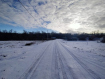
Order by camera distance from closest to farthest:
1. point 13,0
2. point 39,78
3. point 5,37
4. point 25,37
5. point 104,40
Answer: point 39,78 < point 13,0 < point 104,40 < point 5,37 < point 25,37

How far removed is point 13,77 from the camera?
2453 mm

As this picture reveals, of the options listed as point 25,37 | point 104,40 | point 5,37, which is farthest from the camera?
point 25,37

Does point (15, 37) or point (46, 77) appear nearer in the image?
point (46, 77)

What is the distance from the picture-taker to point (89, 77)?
246 centimetres

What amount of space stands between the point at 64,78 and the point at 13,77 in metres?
2.60

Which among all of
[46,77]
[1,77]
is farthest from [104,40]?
[1,77]

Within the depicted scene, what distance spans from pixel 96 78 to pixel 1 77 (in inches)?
190

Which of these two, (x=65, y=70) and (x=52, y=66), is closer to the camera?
(x=65, y=70)

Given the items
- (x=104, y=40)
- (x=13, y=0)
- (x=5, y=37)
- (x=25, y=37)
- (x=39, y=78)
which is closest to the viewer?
(x=39, y=78)

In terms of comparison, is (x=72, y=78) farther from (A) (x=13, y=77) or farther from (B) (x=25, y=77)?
(A) (x=13, y=77)

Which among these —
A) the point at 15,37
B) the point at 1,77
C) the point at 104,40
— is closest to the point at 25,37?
the point at 15,37

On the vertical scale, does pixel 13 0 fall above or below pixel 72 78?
above

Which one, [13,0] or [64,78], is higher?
[13,0]

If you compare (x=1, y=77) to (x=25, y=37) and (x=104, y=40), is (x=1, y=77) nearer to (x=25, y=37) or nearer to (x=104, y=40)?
(x=104, y=40)
